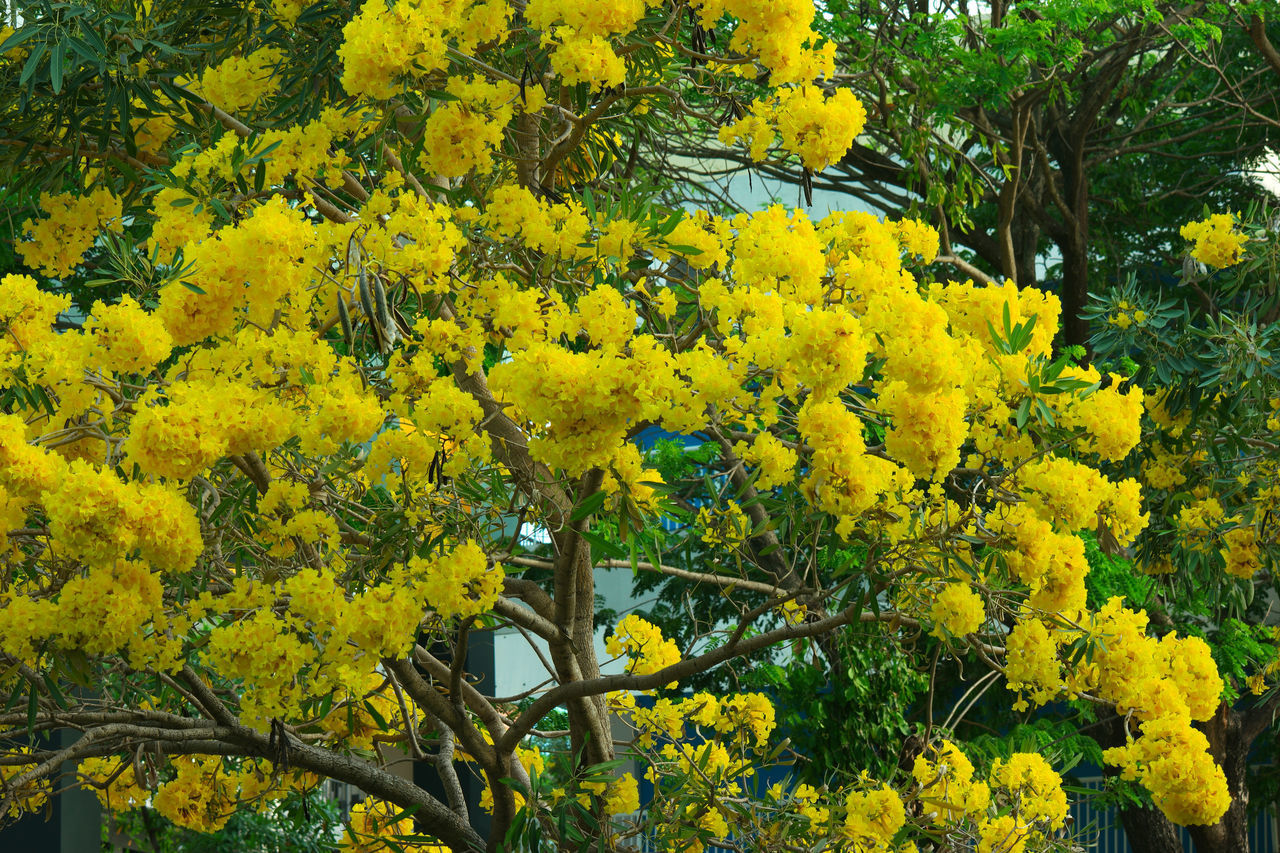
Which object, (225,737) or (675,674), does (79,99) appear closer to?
(225,737)

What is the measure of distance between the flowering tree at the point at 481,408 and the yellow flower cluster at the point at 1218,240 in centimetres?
193

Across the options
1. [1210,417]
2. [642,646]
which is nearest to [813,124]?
[642,646]

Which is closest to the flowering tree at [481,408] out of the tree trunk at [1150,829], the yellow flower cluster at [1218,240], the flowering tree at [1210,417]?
the flowering tree at [1210,417]

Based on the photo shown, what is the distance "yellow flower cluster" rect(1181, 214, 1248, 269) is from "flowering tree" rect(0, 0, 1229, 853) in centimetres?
193

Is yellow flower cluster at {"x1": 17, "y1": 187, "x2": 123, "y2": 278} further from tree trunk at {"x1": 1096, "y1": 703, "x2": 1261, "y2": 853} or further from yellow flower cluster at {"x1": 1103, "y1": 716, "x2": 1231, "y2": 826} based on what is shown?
tree trunk at {"x1": 1096, "y1": 703, "x2": 1261, "y2": 853}

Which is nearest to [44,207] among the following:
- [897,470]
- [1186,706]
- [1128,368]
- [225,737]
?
[225,737]

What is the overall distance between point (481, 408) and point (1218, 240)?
3385 millimetres

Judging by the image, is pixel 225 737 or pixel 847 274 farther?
pixel 225 737

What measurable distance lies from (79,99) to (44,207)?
0.47m

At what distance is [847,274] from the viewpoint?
2643 mm

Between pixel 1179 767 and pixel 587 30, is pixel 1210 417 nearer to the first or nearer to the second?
pixel 1179 767

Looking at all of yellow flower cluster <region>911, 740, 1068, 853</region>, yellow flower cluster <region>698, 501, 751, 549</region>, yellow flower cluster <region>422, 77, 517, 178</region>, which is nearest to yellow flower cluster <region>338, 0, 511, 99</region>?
yellow flower cluster <region>422, 77, 517, 178</region>

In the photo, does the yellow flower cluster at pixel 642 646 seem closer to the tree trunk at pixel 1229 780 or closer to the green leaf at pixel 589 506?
the green leaf at pixel 589 506

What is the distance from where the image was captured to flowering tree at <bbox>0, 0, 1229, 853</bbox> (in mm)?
2311
